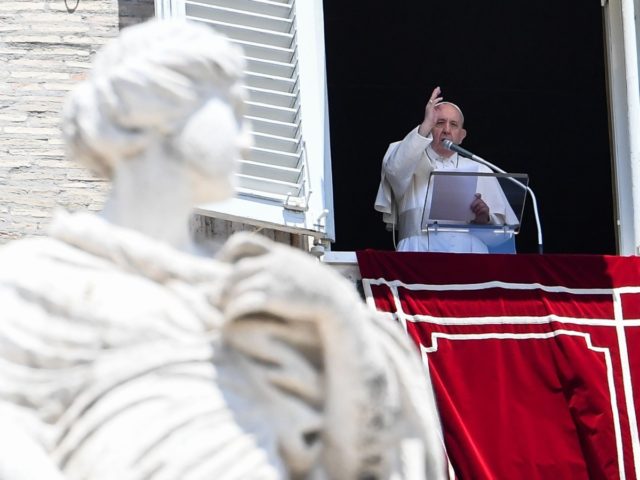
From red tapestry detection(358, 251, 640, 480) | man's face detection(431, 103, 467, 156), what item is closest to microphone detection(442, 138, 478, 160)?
man's face detection(431, 103, 467, 156)

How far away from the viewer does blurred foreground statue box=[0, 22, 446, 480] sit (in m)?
3.37

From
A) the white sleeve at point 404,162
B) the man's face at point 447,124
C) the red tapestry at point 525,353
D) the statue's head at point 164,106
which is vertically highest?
the man's face at point 447,124

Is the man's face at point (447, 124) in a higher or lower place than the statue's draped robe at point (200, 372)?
higher

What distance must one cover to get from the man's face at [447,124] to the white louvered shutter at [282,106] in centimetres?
85

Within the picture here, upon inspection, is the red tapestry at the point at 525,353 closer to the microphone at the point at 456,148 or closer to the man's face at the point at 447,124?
the microphone at the point at 456,148

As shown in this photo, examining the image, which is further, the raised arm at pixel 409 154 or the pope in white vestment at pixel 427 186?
the raised arm at pixel 409 154

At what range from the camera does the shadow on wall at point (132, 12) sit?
1120 centimetres

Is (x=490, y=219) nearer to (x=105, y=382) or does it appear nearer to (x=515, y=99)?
(x=515, y=99)

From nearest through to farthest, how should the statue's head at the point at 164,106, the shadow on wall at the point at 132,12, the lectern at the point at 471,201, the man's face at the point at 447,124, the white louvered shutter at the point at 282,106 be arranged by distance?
the statue's head at the point at 164,106 → the white louvered shutter at the point at 282,106 → the lectern at the point at 471,201 → the shadow on wall at the point at 132,12 → the man's face at the point at 447,124

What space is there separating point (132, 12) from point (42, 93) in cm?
55

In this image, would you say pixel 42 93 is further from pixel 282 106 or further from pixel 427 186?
pixel 427 186

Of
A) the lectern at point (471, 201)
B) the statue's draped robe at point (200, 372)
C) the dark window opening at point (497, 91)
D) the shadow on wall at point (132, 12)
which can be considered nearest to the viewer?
the statue's draped robe at point (200, 372)

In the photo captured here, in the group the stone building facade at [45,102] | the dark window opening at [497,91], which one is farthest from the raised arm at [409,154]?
the dark window opening at [497,91]

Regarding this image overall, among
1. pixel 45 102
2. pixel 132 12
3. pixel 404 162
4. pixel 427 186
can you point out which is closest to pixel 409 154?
pixel 404 162
